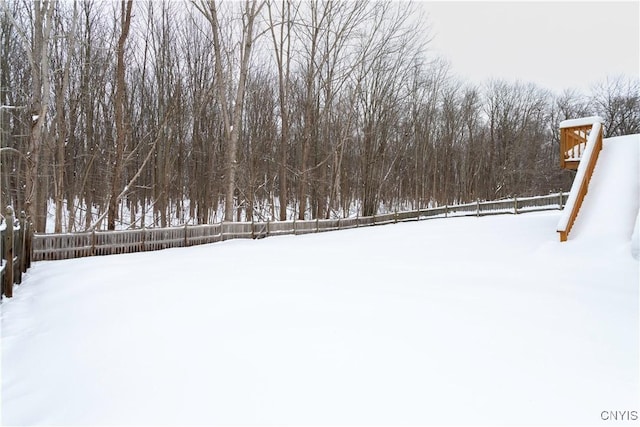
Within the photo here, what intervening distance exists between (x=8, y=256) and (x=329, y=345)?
19.3ft

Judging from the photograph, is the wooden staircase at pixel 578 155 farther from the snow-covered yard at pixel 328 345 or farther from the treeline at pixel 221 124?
the treeline at pixel 221 124

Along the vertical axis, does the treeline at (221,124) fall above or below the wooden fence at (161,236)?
Answer: above

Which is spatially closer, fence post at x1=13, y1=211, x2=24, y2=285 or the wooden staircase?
fence post at x1=13, y1=211, x2=24, y2=285

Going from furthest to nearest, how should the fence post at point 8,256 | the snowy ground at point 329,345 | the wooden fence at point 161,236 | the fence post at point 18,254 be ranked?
the wooden fence at point 161,236 < the fence post at point 18,254 < the fence post at point 8,256 < the snowy ground at point 329,345

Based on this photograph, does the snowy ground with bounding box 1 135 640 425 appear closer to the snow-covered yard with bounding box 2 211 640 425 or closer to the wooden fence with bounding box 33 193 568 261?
the snow-covered yard with bounding box 2 211 640 425

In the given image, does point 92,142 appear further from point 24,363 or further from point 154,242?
point 24,363

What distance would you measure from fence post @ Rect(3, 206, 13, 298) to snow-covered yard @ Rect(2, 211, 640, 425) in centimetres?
22

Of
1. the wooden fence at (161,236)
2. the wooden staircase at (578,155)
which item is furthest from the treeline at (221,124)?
the wooden staircase at (578,155)

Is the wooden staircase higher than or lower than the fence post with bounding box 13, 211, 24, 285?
higher

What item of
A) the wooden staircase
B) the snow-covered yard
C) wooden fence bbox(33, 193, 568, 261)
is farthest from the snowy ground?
wooden fence bbox(33, 193, 568, 261)

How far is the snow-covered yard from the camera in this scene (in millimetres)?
2889

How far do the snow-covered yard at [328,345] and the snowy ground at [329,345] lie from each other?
0.02 metres

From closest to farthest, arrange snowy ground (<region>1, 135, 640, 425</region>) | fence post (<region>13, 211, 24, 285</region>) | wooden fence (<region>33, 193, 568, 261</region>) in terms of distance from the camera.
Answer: snowy ground (<region>1, 135, 640, 425</region>), fence post (<region>13, 211, 24, 285</region>), wooden fence (<region>33, 193, 568, 261</region>)

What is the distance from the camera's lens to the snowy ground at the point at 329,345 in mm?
2885
